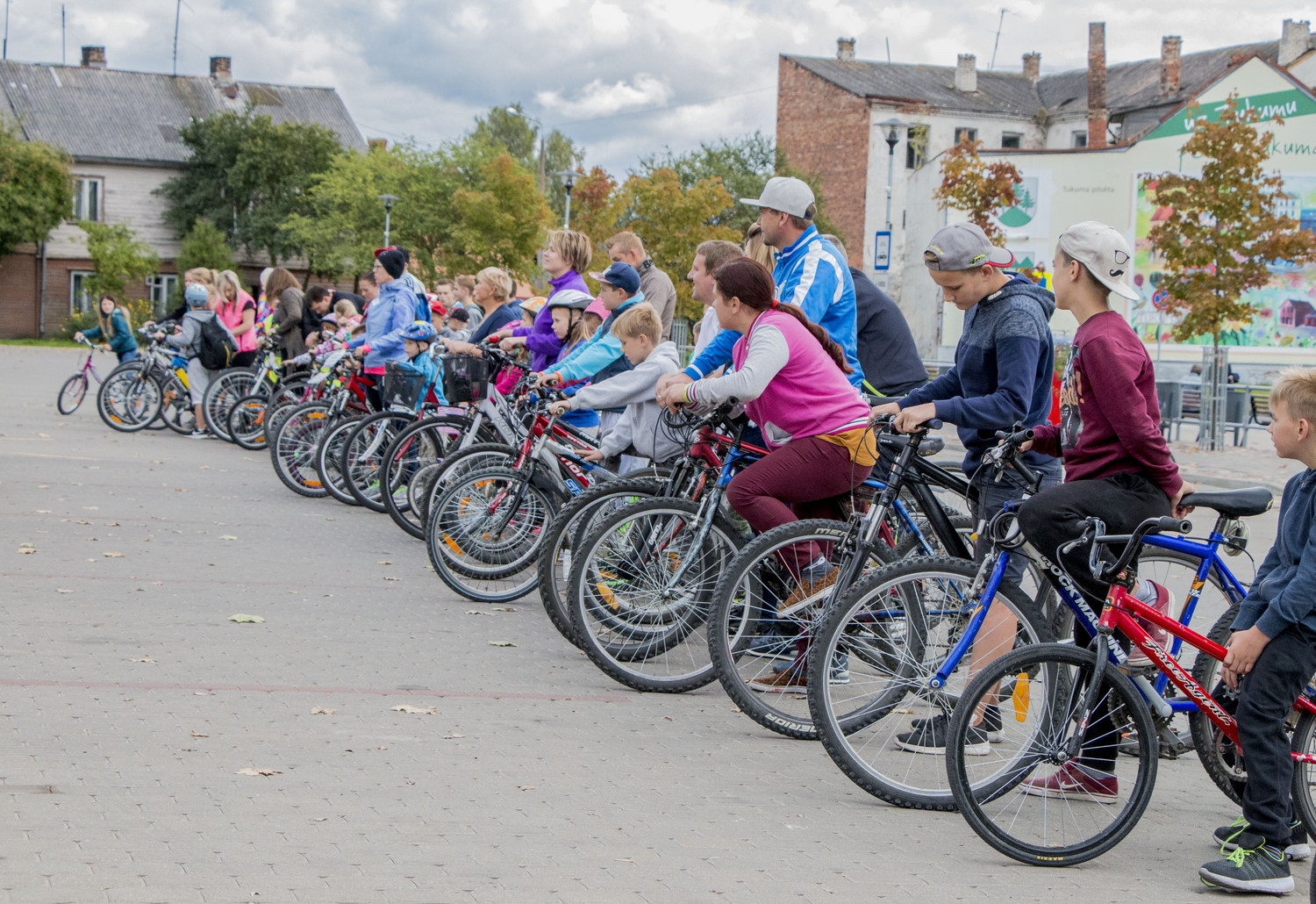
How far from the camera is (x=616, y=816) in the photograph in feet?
15.3

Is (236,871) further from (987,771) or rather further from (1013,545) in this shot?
(1013,545)

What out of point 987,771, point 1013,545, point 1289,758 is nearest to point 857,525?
point 1013,545

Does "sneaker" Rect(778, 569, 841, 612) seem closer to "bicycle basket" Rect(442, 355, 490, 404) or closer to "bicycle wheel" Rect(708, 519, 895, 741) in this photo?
"bicycle wheel" Rect(708, 519, 895, 741)

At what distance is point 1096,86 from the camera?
66812 mm

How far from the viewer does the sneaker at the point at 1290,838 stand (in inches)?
169

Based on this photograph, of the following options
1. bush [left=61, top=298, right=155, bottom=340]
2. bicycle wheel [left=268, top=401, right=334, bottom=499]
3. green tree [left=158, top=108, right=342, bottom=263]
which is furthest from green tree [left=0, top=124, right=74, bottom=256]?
bicycle wheel [left=268, top=401, right=334, bottom=499]

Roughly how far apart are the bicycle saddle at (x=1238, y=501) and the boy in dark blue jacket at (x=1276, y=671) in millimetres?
133

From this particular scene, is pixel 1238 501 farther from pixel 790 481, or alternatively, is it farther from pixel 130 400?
pixel 130 400

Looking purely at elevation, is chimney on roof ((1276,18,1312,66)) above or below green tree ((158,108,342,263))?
above

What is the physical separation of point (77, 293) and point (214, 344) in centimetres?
4746

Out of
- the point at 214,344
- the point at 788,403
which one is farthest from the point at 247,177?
the point at 788,403

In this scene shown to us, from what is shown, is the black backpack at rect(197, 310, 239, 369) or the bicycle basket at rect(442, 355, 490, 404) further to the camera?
the black backpack at rect(197, 310, 239, 369)

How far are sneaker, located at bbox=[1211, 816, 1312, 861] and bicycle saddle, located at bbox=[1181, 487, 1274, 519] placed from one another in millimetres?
893

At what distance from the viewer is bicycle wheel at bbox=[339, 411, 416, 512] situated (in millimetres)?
11398
